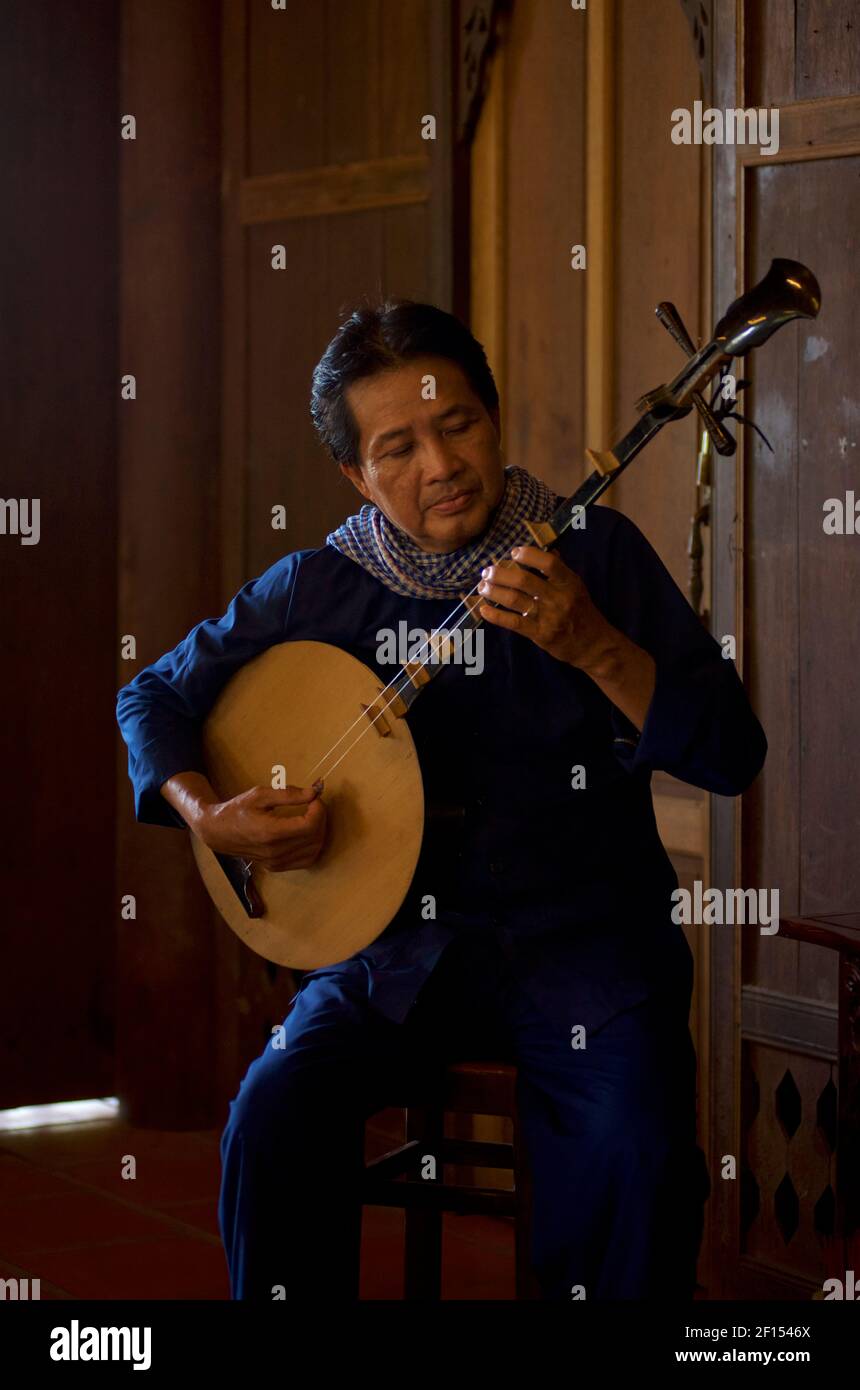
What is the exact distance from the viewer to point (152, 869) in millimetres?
4281

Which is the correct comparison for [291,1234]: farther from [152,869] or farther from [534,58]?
[534,58]

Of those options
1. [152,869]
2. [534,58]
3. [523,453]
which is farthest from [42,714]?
[534,58]

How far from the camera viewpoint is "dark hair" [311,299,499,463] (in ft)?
7.77

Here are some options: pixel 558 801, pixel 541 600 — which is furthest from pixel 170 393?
pixel 541 600

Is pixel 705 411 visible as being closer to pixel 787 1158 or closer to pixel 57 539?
pixel 787 1158

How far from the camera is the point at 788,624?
9.59 feet

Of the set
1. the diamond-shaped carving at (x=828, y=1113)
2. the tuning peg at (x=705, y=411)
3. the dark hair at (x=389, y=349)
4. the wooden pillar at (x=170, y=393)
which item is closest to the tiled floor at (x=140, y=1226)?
the wooden pillar at (x=170, y=393)

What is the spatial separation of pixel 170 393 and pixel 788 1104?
2372 mm

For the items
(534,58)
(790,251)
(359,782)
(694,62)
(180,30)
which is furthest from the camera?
(180,30)

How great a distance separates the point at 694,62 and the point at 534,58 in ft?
1.63

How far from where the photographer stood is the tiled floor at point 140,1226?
10.8 ft

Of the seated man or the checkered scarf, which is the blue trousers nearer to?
the seated man

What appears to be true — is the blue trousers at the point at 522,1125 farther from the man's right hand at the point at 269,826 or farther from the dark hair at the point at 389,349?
the dark hair at the point at 389,349

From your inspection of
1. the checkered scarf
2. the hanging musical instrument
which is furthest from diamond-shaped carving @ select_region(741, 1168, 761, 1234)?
the checkered scarf
